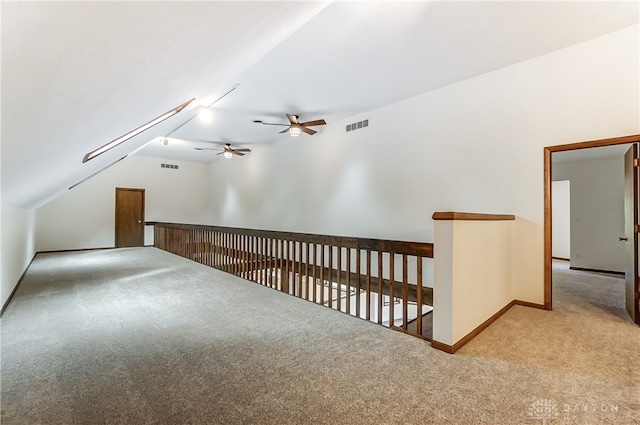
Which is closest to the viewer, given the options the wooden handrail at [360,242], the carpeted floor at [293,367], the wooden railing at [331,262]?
the carpeted floor at [293,367]

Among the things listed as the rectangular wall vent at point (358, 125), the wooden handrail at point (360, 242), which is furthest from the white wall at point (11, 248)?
the rectangular wall vent at point (358, 125)

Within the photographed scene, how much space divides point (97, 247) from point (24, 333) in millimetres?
7263

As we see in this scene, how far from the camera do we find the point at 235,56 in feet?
7.52

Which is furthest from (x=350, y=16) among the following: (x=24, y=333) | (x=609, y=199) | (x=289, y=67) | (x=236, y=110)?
(x=609, y=199)

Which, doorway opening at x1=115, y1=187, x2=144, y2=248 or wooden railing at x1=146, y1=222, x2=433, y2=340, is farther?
doorway opening at x1=115, y1=187, x2=144, y2=248

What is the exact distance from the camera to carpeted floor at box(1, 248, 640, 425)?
1502mm

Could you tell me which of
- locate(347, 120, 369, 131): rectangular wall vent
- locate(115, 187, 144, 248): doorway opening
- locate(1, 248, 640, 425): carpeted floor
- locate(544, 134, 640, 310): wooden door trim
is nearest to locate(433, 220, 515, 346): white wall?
locate(1, 248, 640, 425): carpeted floor

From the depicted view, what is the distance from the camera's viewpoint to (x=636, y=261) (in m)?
2.81

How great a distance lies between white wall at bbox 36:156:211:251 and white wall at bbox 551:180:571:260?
11164 mm

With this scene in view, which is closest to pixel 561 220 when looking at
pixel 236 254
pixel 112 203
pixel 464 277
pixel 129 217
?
pixel 464 277

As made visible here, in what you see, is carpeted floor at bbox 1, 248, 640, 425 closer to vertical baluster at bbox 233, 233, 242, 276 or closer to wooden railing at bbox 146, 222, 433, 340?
wooden railing at bbox 146, 222, 433, 340

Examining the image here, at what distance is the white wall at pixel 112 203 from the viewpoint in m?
7.91

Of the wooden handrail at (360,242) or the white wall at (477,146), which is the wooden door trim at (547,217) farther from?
the wooden handrail at (360,242)

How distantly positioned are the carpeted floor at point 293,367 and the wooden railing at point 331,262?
50 cm
